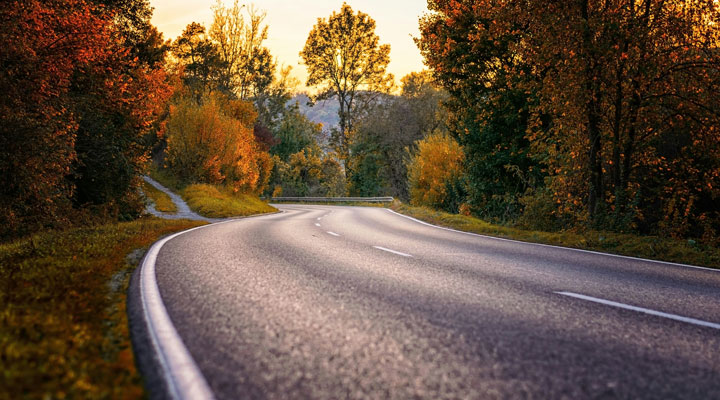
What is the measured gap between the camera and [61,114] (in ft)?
39.7

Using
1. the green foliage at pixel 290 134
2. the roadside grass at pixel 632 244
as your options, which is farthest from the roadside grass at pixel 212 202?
the green foliage at pixel 290 134

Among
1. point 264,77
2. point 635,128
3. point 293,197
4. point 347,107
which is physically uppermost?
point 264,77

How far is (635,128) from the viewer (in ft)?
40.1

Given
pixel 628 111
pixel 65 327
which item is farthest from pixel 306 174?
pixel 65 327

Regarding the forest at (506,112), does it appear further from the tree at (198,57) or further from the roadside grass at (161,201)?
the tree at (198,57)

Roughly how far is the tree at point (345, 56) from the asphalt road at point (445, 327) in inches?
1576

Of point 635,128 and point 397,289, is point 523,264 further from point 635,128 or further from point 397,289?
point 635,128

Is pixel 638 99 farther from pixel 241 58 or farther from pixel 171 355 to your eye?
pixel 241 58

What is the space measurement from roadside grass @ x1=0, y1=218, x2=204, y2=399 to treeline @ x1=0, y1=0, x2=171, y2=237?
416 centimetres

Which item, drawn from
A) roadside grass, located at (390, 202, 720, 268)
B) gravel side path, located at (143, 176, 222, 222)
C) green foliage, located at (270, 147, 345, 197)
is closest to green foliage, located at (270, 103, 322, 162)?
green foliage, located at (270, 147, 345, 197)

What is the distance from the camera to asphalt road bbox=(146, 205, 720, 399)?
2.90 m

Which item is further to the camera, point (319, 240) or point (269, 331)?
point (319, 240)

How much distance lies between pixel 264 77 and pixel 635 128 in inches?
1818

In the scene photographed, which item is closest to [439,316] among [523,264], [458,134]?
[523,264]
